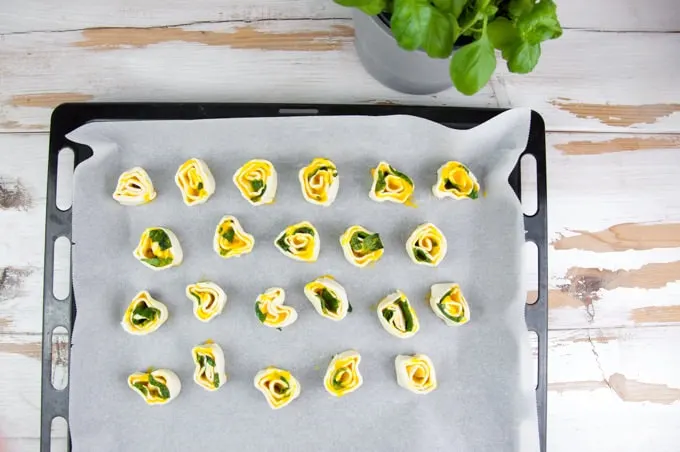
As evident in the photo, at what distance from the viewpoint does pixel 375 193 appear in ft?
3.59

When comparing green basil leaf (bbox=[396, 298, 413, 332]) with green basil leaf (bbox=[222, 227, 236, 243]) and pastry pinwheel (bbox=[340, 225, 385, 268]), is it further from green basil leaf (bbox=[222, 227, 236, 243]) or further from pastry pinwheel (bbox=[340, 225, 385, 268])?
green basil leaf (bbox=[222, 227, 236, 243])

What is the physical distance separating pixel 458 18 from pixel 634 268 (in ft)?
2.34

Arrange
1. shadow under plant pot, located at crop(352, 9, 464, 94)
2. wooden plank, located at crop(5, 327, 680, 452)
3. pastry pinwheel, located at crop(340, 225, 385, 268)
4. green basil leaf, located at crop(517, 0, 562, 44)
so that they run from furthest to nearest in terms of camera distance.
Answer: wooden plank, located at crop(5, 327, 680, 452) → pastry pinwheel, located at crop(340, 225, 385, 268) → shadow under plant pot, located at crop(352, 9, 464, 94) → green basil leaf, located at crop(517, 0, 562, 44)

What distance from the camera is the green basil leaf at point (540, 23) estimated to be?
0.76 metres

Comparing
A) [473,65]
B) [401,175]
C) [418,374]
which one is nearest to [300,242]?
[401,175]

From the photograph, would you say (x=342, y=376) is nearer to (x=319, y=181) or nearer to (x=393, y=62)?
(x=319, y=181)

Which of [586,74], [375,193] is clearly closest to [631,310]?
[586,74]

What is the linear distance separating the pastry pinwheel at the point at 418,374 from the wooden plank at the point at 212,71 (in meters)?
0.51

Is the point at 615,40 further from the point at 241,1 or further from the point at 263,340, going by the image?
the point at 263,340

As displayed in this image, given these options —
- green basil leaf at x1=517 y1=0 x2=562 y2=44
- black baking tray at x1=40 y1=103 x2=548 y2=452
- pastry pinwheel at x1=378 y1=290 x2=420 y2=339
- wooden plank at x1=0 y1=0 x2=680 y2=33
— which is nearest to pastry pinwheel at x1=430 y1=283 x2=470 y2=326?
pastry pinwheel at x1=378 y1=290 x2=420 y2=339

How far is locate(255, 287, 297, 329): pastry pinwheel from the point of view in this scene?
1.09m

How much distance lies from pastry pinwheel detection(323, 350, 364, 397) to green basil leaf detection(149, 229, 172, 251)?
37cm

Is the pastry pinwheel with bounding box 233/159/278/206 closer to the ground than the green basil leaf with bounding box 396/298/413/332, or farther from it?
farther from it

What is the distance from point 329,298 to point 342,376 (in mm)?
143
